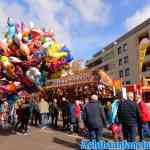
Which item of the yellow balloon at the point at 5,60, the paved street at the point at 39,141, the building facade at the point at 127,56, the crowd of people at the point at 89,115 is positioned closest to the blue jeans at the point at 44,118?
the crowd of people at the point at 89,115

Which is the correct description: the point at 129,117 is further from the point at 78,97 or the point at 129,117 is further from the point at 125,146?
the point at 78,97

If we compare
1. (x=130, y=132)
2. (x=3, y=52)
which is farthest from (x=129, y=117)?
(x=3, y=52)

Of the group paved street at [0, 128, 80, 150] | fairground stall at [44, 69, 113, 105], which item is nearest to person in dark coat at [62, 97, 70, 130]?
paved street at [0, 128, 80, 150]

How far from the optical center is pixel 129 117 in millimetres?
11836

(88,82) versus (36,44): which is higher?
(36,44)

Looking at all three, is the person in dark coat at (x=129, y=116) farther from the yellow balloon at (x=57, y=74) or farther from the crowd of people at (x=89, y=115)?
the yellow balloon at (x=57, y=74)

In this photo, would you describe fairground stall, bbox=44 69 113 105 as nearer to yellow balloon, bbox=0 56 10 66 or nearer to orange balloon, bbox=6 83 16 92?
orange balloon, bbox=6 83 16 92

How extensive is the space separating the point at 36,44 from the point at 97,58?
3688 inches

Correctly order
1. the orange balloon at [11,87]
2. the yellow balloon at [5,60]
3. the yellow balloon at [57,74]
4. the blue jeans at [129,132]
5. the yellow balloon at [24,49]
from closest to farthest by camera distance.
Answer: the blue jeans at [129,132], the yellow balloon at [24,49], the yellow balloon at [5,60], the orange balloon at [11,87], the yellow balloon at [57,74]

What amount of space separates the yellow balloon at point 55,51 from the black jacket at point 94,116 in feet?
41.1

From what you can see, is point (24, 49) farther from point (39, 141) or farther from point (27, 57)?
point (39, 141)

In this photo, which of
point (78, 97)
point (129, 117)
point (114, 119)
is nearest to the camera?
point (129, 117)

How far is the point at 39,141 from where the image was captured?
53.0 ft

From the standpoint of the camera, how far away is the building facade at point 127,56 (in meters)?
70.4
